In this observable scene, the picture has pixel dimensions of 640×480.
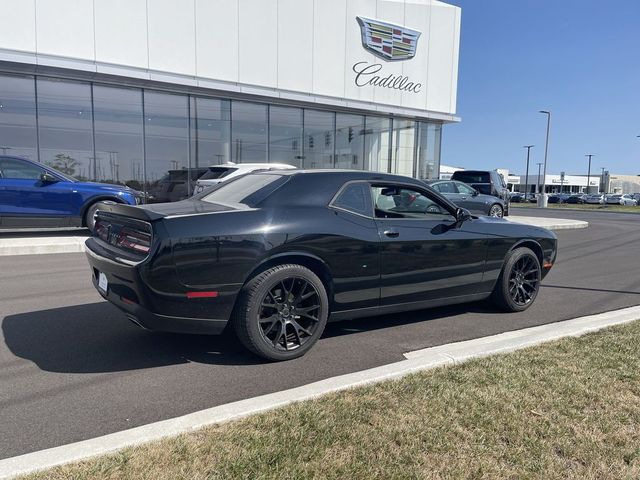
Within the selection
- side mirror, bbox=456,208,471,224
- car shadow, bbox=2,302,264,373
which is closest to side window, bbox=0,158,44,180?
car shadow, bbox=2,302,264,373

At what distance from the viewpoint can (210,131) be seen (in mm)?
17781

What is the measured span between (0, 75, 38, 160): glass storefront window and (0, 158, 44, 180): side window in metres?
5.05

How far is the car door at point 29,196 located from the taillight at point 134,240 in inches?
297

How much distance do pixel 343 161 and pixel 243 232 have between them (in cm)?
1791

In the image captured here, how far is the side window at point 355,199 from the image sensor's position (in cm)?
435

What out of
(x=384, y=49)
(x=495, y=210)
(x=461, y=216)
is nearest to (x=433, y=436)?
(x=461, y=216)

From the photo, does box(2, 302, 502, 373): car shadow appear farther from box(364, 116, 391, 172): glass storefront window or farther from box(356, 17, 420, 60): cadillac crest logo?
box(356, 17, 420, 60): cadillac crest logo

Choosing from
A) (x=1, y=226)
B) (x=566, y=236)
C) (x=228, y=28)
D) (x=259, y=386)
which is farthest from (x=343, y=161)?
(x=259, y=386)

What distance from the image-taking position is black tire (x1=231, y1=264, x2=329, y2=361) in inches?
147

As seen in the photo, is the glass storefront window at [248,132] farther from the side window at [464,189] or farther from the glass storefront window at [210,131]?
the side window at [464,189]

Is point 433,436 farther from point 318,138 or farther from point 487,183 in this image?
point 318,138

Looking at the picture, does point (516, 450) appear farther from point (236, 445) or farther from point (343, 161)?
point (343, 161)

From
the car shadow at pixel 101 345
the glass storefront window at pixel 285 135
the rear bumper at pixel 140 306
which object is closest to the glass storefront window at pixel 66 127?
the glass storefront window at pixel 285 135

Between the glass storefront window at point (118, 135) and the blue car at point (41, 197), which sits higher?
the glass storefront window at point (118, 135)
